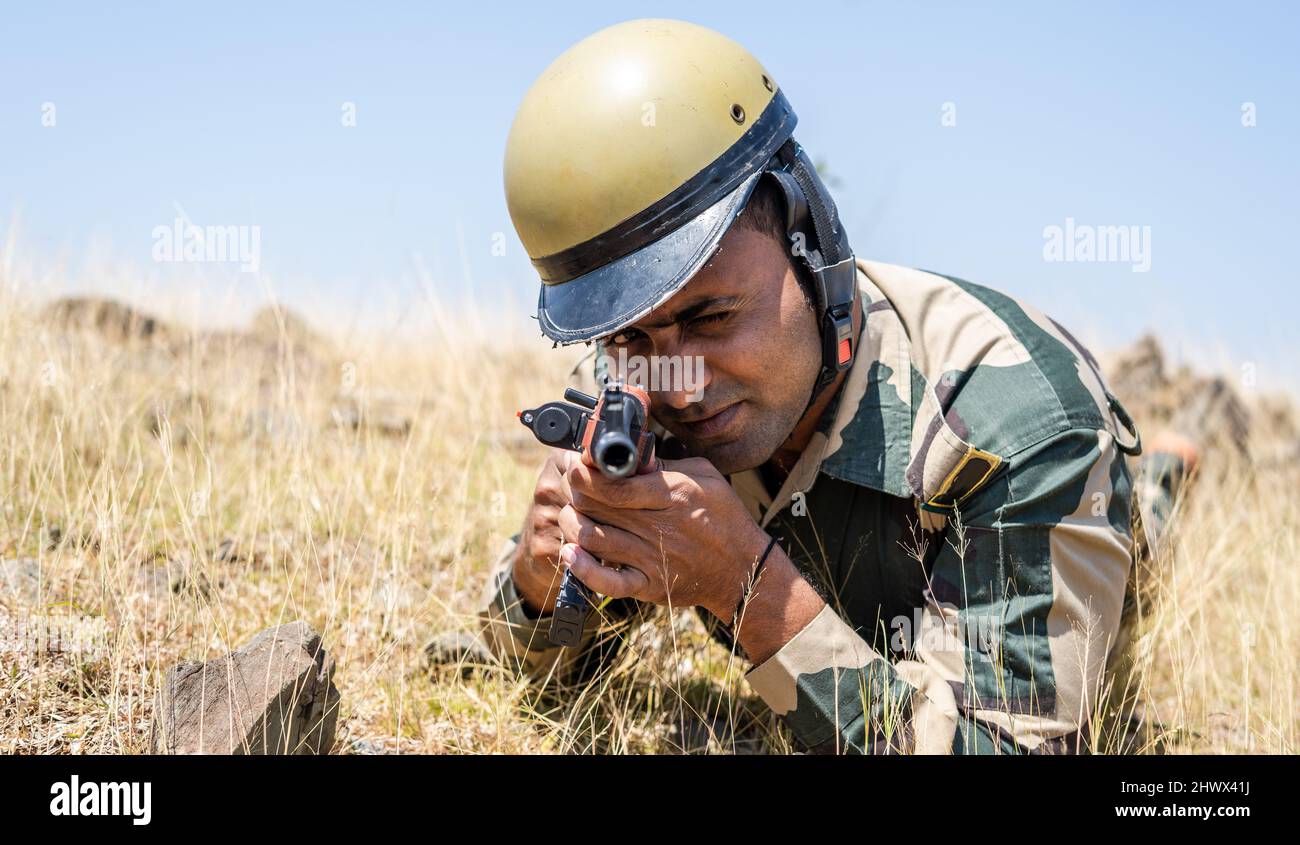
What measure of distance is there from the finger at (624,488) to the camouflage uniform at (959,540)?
530mm

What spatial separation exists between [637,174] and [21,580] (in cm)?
226

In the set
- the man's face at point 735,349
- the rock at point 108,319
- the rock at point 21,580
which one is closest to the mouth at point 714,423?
the man's face at point 735,349

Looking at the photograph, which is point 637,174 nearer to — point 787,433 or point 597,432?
point 597,432

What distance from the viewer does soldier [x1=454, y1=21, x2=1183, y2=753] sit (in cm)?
250

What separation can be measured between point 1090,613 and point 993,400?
0.59 m

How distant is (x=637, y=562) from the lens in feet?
8.17

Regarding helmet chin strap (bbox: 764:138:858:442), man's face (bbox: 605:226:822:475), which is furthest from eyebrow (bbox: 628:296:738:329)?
helmet chin strap (bbox: 764:138:858:442)

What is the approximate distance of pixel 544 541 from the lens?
2.86 metres

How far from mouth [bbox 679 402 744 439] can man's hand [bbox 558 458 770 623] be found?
0.72ft

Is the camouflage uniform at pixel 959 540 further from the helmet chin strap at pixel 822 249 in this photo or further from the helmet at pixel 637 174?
Result: the helmet at pixel 637 174

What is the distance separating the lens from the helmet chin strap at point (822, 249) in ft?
8.95

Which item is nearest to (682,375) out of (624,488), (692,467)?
(692,467)

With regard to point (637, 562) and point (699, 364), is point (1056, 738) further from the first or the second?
point (699, 364)

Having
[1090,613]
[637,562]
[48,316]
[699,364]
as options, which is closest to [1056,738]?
[1090,613]
